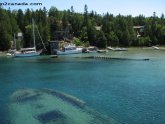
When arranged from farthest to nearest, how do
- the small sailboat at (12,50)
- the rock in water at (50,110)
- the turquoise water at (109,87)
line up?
the small sailboat at (12,50) < the turquoise water at (109,87) < the rock in water at (50,110)

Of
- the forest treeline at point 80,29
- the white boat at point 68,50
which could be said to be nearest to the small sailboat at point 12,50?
the forest treeline at point 80,29

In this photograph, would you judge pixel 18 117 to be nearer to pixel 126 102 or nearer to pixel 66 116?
pixel 66 116

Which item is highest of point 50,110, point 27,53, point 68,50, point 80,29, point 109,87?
point 80,29

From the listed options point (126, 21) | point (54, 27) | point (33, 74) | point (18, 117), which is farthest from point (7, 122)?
point (126, 21)

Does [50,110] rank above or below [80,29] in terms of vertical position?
below

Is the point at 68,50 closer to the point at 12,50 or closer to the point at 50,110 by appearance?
the point at 12,50

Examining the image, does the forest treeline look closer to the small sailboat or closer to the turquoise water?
the small sailboat

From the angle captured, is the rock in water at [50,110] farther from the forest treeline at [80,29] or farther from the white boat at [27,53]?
the forest treeline at [80,29]

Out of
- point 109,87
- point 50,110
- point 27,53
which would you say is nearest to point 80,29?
point 27,53
